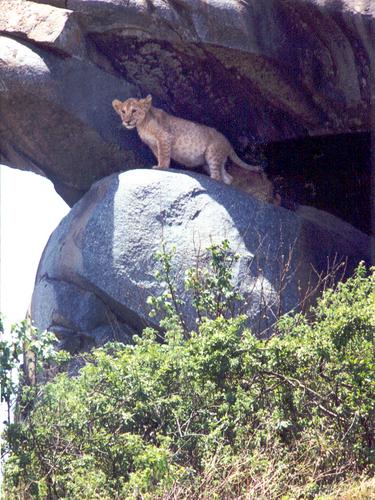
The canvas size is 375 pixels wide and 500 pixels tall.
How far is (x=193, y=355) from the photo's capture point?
33.0 feet

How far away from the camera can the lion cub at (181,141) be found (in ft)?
47.5

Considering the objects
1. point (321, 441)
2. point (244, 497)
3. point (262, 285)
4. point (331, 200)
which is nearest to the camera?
point (244, 497)

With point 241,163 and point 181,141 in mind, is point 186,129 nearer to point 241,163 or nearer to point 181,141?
point 181,141

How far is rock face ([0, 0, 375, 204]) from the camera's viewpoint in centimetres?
1372

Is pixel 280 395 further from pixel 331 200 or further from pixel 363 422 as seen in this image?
pixel 331 200

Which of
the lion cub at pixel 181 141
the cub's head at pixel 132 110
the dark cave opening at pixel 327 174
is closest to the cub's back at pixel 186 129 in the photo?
the lion cub at pixel 181 141

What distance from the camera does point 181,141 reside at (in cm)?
1466

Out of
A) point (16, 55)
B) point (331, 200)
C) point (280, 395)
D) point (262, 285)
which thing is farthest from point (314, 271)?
point (16, 55)

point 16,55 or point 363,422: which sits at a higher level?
point 16,55

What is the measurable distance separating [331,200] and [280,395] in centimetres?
576

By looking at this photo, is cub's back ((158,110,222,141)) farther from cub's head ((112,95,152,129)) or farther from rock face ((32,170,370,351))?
rock face ((32,170,370,351))

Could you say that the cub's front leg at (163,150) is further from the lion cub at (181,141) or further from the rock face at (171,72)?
the rock face at (171,72)

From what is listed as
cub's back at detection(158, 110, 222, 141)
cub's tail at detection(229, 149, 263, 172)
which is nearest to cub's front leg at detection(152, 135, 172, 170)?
cub's back at detection(158, 110, 222, 141)

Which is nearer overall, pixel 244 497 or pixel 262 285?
pixel 244 497
